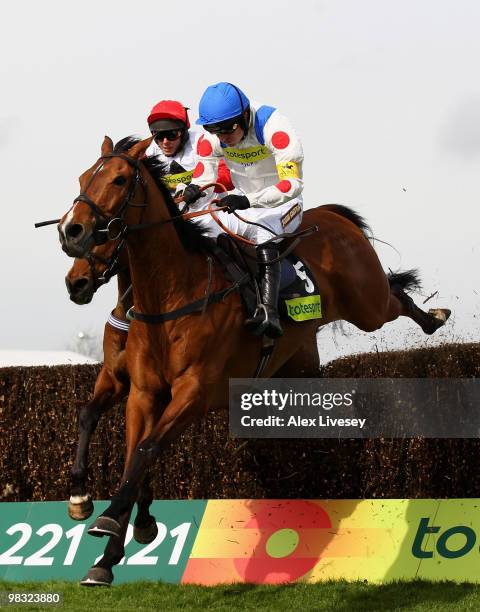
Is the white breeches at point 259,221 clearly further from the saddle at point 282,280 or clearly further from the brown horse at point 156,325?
the brown horse at point 156,325

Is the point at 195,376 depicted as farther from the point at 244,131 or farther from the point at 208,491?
the point at 208,491

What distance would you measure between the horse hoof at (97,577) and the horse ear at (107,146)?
7.26 ft

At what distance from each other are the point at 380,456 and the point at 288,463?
75 cm

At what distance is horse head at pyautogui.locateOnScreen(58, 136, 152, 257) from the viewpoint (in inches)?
225

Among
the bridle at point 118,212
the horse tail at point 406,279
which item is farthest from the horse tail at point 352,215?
the bridle at point 118,212

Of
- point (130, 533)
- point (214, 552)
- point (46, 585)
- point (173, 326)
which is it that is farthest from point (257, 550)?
point (173, 326)

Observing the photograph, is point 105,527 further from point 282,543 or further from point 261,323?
point 282,543

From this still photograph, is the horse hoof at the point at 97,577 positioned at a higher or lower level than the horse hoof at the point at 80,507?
higher

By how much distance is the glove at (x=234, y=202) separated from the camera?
22.3 ft

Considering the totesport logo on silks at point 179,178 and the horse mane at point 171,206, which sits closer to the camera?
the horse mane at point 171,206

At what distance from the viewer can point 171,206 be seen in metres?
6.62

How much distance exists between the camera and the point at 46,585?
25.5 ft

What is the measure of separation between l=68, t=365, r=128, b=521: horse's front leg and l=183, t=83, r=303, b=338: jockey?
3.51 feet

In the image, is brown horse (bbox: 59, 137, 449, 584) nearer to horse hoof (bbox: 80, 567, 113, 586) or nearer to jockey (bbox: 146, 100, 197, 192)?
horse hoof (bbox: 80, 567, 113, 586)
